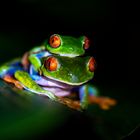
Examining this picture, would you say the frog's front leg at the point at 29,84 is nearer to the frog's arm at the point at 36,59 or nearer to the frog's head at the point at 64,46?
the frog's arm at the point at 36,59

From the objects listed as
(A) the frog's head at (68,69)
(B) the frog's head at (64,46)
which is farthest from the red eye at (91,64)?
(B) the frog's head at (64,46)

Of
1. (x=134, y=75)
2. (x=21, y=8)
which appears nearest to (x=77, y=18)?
(x=21, y=8)

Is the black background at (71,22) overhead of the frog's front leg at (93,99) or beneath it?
overhead

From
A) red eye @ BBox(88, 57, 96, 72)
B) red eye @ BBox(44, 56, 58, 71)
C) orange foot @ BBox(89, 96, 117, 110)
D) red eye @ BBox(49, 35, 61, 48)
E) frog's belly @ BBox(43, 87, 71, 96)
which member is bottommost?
orange foot @ BBox(89, 96, 117, 110)

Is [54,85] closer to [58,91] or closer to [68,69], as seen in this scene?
[58,91]

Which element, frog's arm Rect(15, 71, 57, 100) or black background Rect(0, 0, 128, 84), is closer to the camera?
frog's arm Rect(15, 71, 57, 100)

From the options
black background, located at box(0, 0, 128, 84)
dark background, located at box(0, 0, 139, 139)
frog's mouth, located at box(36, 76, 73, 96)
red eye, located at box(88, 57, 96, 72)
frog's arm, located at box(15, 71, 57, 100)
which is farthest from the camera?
black background, located at box(0, 0, 128, 84)

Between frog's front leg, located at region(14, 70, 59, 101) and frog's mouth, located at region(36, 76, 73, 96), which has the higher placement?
frog's front leg, located at region(14, 70, 59, 101)

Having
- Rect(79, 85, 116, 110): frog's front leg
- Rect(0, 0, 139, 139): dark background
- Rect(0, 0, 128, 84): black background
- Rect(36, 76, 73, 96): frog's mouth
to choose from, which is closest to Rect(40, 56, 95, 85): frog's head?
Rect(36, 76, 73, 96): frog's mouth

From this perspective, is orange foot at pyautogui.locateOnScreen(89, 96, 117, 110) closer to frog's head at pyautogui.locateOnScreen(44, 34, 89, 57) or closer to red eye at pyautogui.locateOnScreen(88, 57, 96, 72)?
red eye at pyautogui.locateOnScreen(88, 57, 96, 72)
